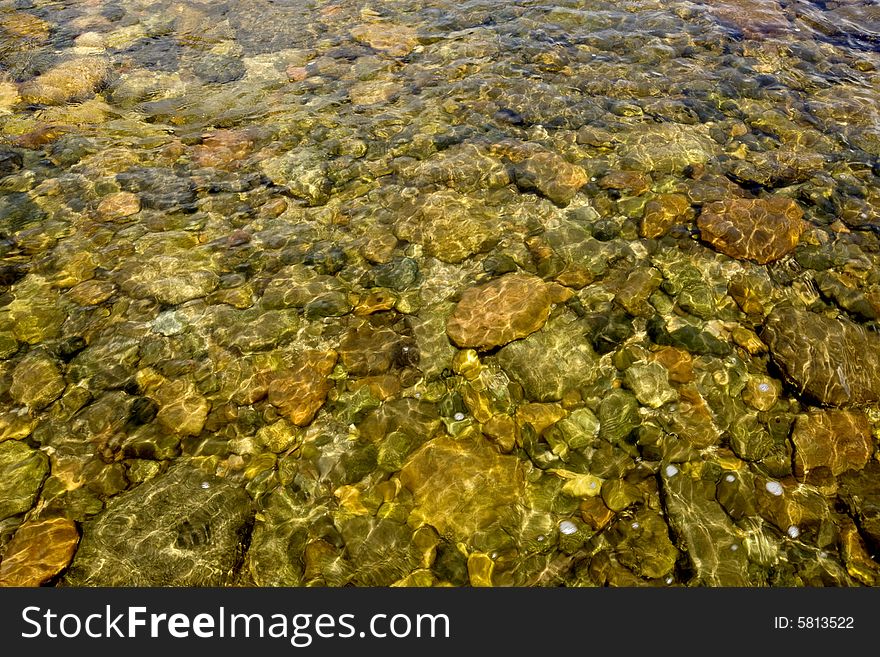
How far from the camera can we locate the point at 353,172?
773 centimetres

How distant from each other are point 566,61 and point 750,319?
7.48 metres

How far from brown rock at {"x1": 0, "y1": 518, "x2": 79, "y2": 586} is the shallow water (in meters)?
0.02

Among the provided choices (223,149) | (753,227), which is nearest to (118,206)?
(223,149)

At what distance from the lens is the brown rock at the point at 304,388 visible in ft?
16.4

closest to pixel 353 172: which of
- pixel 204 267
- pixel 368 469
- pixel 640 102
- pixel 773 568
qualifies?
pixel 204 267

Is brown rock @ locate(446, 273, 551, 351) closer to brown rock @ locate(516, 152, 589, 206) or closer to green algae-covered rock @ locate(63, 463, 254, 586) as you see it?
brown rock @ locate(516, 152, 589, 206)

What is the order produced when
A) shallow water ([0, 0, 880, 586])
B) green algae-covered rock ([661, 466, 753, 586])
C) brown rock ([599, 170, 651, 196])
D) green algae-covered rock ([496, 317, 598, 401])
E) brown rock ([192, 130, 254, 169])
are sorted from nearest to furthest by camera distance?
green algae-covered rock ([661, 466, 753, 586]) → shallow water ([0, 0, 880, 586]) → green algae-covered rock ([496, 317, 598, 401]) → brown rock ([599, 170, 651, 196]) → brown rock ([192, 130, 254, 169])

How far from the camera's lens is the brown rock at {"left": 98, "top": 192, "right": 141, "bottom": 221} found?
7016 mm

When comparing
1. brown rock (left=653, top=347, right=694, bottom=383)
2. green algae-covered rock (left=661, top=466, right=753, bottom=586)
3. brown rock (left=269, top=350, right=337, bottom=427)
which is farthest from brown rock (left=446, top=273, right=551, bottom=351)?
green algae-covered rock (left=661, top=466, right=753, bottom=586)

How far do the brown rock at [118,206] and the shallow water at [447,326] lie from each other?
0.07m

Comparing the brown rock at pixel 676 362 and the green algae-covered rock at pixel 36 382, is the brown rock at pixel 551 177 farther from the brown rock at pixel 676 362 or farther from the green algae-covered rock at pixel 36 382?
the green algae-covered rock at pixel 36 382

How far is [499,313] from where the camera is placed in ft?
18.5

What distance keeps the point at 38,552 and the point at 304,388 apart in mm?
2629
